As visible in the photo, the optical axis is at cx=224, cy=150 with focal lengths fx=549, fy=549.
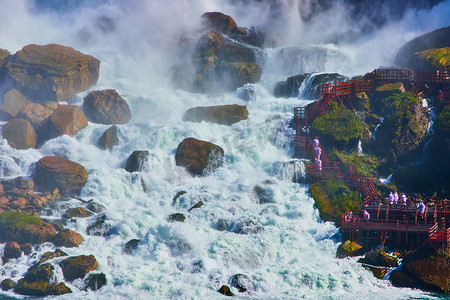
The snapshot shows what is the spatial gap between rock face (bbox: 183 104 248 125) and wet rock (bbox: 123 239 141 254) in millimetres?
15946

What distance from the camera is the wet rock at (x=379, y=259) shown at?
83.0ft

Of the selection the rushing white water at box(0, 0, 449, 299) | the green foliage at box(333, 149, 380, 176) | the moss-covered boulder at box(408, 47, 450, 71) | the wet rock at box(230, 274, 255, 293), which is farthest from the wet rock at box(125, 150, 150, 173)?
the moss-covered boulder at box(408, 47, 450, 71)

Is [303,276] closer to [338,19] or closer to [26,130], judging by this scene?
[26,130]

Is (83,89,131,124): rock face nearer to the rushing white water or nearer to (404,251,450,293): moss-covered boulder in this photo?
the rushing white water

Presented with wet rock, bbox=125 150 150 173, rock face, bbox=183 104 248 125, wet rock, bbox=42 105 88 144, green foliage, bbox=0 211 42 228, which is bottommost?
green foliage, bbox=0 211 42 228

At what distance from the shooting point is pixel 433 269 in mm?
24234

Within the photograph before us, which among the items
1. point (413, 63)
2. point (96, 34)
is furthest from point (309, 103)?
point (96, 34)

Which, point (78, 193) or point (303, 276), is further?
point (78, 193)

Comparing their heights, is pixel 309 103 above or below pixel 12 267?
above

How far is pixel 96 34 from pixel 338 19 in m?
27.6

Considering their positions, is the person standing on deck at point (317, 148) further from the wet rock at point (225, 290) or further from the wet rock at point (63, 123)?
the wet rock at point (63, 123)

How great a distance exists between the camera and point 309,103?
41.4 m

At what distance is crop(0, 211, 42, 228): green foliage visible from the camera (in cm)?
2672

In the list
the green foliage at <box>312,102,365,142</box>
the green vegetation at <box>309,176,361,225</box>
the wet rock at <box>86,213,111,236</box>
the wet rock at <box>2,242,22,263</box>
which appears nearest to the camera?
the wet rock at <box>2,242,22,263</box>
